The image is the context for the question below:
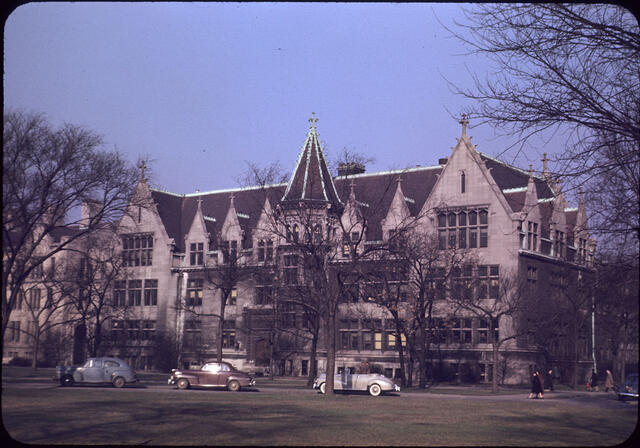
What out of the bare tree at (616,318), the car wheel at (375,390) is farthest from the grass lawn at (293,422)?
the bare tree at (616,318)

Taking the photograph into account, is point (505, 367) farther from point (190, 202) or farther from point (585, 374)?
point (190, 202)

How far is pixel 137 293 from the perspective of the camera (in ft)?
254

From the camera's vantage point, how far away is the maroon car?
4350 cm

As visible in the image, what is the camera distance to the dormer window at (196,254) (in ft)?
245

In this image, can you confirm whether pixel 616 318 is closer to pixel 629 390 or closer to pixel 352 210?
pixel 629 390

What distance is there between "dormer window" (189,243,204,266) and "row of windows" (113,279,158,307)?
4470mm

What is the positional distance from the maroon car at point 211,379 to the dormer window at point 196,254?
30.8 meters

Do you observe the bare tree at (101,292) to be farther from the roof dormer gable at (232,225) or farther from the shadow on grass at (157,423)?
the shadow on grass at (157,423)

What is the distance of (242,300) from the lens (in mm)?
70875

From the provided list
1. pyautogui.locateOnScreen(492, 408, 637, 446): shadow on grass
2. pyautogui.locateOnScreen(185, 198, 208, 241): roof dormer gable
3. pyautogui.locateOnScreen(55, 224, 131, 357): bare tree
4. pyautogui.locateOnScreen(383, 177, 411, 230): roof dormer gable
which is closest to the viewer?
pyautogui.locateOnScreen(492, 408, 637, 446): shadow on grass

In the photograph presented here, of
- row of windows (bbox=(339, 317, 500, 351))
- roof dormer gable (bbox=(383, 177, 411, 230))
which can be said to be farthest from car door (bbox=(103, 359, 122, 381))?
roof dormer gable (bbox=(383, 177, 411, 230))

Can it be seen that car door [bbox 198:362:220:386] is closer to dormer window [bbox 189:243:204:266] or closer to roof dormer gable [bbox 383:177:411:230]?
roof dormer gable [bbox 383:177:411:230]

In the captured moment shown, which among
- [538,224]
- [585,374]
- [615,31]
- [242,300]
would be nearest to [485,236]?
[538,224]

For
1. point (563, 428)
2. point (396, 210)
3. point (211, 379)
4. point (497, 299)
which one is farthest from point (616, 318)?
point (563, 428)
